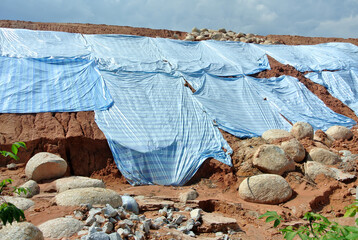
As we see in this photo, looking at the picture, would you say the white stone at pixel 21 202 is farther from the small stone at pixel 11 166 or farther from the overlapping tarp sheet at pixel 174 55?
the overlapping tarp sheet at pixel 174 55

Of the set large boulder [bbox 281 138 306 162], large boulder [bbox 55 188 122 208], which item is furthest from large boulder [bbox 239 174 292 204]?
large boulder [bbox 55 188 122 208]

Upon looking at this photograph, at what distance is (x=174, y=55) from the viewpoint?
1087 centimetres

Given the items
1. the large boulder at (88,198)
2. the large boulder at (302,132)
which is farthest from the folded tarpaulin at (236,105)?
the large boulder at (88,198)

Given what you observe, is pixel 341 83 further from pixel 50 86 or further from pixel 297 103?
pixel 50 86

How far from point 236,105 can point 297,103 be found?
7.88 feet

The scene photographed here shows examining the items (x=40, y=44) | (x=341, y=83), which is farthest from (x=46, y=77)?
(x=341, y=83)

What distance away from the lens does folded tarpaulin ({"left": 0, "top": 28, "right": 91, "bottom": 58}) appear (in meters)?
8.88

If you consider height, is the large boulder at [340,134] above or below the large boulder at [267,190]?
above

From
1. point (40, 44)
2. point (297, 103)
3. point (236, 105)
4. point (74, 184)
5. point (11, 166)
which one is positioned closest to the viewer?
point (74, 184)

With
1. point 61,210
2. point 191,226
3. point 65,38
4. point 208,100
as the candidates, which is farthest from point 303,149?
point 65,38

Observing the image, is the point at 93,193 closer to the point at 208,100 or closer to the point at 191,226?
the point at 191,226

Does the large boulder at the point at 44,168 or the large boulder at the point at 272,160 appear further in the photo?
the large boulder at the point at 272,160

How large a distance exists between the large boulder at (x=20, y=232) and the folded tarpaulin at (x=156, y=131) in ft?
11.1

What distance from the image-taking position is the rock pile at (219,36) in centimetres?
1496
